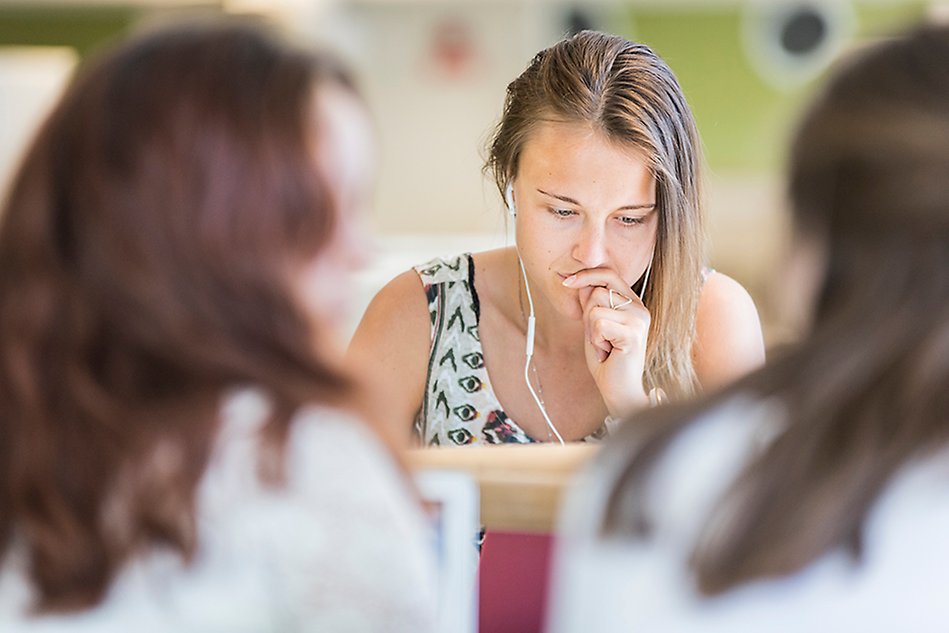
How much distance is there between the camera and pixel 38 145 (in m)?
0.76

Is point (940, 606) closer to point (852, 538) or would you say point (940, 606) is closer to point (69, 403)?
point (852, 538)

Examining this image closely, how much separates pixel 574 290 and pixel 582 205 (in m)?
0.14

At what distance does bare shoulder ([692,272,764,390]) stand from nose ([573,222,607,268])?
0.26 metres

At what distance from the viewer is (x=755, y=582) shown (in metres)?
0.71

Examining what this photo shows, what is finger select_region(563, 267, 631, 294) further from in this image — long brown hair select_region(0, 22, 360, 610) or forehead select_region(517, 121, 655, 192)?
long brown hair select_region(0, 22, 360, 610)

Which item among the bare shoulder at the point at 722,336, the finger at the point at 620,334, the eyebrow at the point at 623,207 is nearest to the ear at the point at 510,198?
the eyebrow at the point at 623,207

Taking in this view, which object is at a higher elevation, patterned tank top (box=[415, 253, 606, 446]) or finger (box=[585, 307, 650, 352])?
finger (box=[585, 307, 650, 352])

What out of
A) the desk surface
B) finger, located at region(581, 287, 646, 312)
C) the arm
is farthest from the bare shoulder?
the desk surface

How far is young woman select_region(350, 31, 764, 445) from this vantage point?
1533 millimetres

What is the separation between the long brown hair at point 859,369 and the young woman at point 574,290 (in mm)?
782

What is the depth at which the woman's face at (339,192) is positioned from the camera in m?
0.76

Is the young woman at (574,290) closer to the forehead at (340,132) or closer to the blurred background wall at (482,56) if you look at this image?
the forehead at (340,132)

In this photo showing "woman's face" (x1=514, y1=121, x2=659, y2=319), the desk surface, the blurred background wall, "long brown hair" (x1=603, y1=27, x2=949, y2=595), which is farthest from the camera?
the blurred background wall

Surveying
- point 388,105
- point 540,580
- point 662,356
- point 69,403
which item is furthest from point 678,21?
point 69,403
